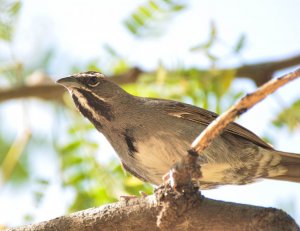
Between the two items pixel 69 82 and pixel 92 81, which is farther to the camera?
pixel 92 81

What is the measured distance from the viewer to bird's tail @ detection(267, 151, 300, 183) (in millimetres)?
6109

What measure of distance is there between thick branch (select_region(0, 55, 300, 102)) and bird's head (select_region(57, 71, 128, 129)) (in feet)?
2.68

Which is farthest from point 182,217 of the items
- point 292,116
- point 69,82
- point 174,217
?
point 292,116

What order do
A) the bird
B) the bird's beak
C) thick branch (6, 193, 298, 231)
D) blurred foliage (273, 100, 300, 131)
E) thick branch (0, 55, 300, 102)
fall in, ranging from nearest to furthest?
thick branch (6, 193, 298, 231)
the bird
the bird's beak
blurred foliage (273, 100, 300, 131)
thick branch (0, 55, 300, 102)

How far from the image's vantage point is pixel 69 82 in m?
5.86

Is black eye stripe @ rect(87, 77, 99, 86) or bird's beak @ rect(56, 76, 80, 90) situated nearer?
bird's beak @ rect(56, 76, 80, 90)

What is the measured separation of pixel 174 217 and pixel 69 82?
2181 mm

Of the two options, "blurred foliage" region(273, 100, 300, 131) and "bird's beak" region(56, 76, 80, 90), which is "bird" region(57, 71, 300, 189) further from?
"blurred foliage" region(273, 100, 300, 131)

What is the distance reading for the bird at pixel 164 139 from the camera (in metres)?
5.57

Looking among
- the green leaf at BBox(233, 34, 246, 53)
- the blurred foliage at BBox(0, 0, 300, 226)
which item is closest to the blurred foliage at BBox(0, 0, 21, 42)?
the blurred foliage at BBox(0, 0, 300, 226)

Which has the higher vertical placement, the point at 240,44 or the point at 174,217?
the point at 240,44

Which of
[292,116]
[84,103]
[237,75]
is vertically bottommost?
[292,116]

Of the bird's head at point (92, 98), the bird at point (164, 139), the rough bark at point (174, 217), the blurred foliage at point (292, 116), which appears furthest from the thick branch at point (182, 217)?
the blurred foliage at point (292, 116)

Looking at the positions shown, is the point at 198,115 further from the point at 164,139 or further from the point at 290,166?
the point at 290,166
